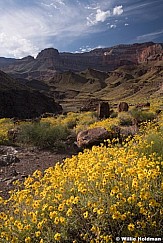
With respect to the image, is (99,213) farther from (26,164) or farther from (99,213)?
(26,164)

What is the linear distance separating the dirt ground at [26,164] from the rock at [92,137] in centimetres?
64

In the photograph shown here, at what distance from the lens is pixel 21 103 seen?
179ft

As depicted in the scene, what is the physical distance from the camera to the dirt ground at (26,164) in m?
8.10

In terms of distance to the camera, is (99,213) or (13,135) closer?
(99,213)

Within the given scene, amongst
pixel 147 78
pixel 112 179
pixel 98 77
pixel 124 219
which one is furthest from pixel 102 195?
pixel 98 77

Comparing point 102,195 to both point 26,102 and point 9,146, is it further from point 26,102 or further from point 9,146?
point 26,102

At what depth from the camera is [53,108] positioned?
6222 centimetres

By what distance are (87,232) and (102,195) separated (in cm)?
53

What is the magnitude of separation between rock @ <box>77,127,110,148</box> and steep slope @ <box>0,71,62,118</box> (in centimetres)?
3243

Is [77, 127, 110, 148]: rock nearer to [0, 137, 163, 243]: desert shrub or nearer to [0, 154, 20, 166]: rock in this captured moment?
[0, 154, 20, 166]: rock

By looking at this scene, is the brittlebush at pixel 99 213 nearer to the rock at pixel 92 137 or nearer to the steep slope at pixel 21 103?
the rock at pixel 92 137

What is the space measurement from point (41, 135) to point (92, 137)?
96.7 inches

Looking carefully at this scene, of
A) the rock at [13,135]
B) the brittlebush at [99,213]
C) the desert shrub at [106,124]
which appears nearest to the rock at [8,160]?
the rock at [13,135]

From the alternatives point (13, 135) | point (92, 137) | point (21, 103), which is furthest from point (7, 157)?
point (21, 103)
